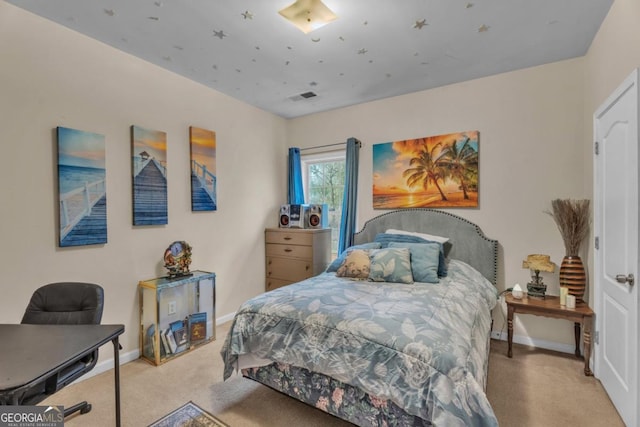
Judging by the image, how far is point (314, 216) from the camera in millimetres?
4160

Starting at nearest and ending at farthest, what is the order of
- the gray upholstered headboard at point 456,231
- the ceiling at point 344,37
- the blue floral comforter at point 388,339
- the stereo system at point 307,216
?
the blue floral comforter at point 388,339 < the ceiling at point 344,37 < the gray upholstered headboard at point 456,231 < the stereo system at point 307,216

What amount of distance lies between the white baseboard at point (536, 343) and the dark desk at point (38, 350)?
130 inches

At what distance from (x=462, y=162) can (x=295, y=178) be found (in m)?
2.20

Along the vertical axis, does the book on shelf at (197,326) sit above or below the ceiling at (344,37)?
below

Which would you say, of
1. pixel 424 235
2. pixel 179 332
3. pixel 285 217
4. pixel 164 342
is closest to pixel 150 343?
pixel 164 342

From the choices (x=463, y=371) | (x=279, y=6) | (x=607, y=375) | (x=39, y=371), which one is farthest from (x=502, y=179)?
(x=39, y=371)

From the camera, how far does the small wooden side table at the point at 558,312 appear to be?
2.43m

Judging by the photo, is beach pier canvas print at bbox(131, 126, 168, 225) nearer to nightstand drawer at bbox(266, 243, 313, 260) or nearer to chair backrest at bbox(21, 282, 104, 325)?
chair backrest at bbox(21, 282, 104, 325)

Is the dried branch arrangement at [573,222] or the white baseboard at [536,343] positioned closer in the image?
the dried branch arrangement at [573,222]

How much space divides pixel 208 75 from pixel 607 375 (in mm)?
4201

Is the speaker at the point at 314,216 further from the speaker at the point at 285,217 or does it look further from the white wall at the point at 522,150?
the white wall at the point at 522,150

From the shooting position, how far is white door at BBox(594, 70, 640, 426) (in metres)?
1.80

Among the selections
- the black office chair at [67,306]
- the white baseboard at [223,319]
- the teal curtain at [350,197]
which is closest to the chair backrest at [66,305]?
the black office chair at [67,306]

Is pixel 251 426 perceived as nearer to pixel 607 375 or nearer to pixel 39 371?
pixel 39 371
